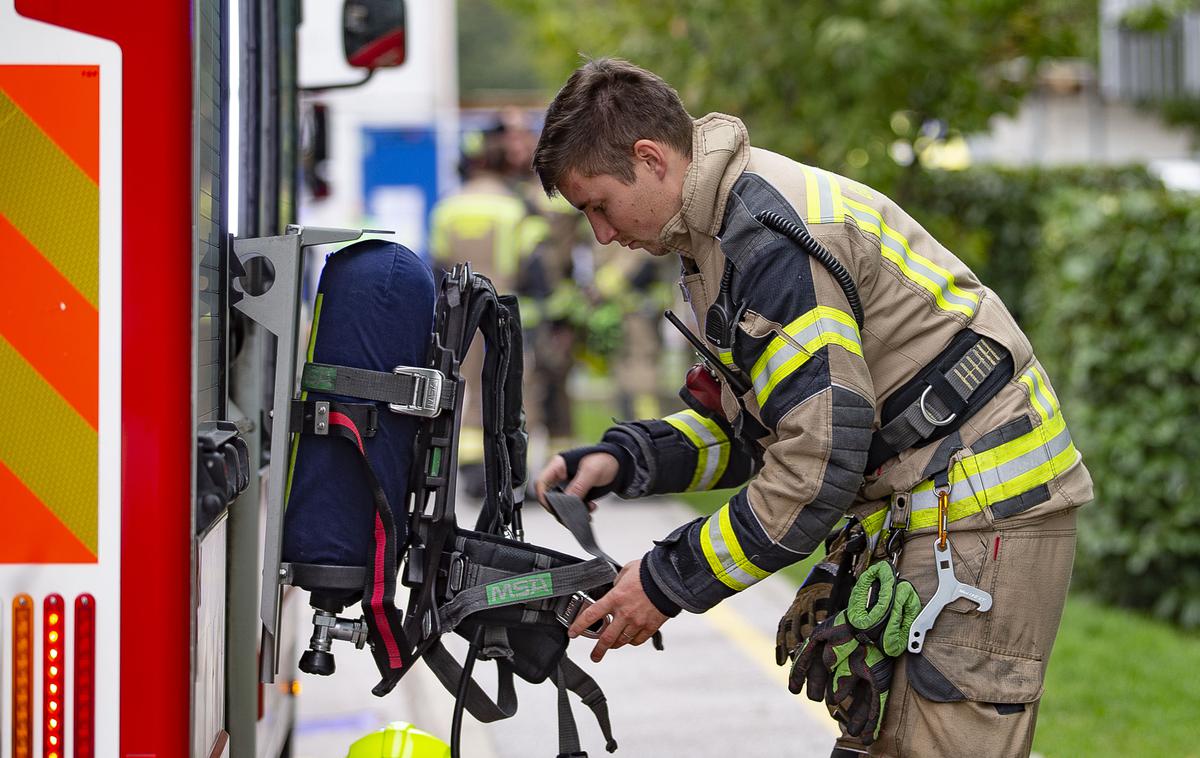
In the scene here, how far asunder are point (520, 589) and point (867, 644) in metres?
0.70

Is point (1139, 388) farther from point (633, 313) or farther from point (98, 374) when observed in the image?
point (98, 374)

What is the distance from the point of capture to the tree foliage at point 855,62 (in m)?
6.38

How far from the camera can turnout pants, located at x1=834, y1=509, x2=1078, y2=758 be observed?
2.60 metres

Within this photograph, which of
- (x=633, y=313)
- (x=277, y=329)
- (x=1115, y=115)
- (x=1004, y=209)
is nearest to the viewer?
(x=277, y=329)

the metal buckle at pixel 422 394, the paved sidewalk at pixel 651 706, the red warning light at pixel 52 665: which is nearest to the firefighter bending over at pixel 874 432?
the metal buckle at pixel 422 394

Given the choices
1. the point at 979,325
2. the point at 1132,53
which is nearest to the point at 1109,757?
the point at 979,325

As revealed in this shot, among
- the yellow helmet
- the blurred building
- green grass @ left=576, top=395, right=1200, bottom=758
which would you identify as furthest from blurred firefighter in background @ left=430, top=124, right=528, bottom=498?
the blurred building

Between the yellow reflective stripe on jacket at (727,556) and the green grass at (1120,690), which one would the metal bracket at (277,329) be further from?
the green grass at (1120,690)

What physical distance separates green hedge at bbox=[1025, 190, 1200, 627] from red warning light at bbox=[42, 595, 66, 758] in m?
5.15

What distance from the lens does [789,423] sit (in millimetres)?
2418

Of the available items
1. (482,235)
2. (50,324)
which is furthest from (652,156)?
(482,235)

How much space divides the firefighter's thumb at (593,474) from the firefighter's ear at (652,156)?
75cm

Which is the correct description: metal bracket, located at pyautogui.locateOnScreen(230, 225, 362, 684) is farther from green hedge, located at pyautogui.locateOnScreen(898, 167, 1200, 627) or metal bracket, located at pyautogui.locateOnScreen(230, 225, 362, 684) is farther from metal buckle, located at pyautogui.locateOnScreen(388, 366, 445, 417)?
green hedge, located at pyautogui.locateOnScreen(898, 167, 1200, 627)

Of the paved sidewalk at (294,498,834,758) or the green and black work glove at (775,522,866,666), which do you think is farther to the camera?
the paved sidewalk at (294,498,834,758)
